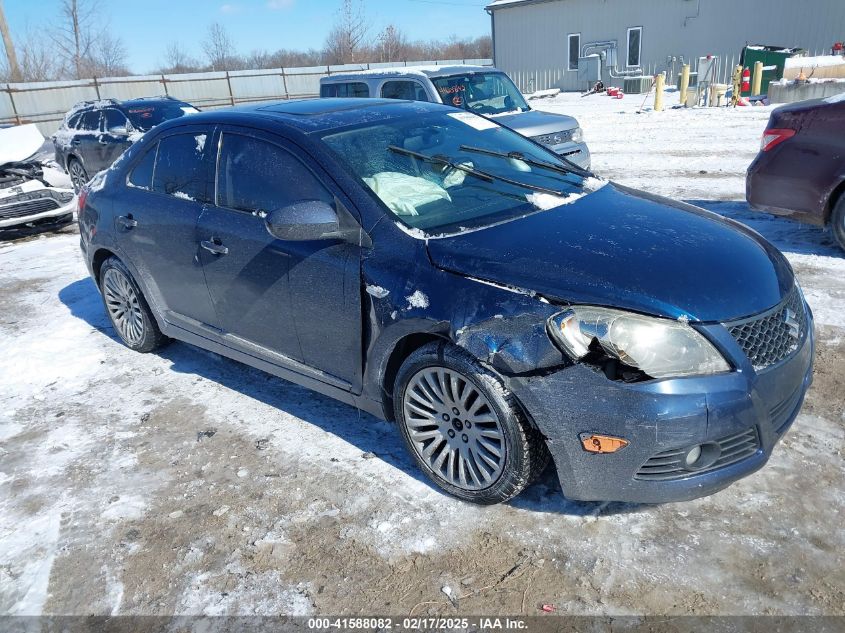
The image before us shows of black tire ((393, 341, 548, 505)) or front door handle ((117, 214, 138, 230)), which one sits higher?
front door handle ((117, 214, 138, 230))

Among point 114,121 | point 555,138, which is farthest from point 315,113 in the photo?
point 114,121

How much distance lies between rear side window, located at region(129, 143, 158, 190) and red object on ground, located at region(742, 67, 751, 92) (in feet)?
64.0

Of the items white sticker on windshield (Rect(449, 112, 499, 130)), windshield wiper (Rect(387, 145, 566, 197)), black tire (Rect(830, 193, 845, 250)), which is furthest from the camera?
black tire (Rect(830, 193, 845, 250))

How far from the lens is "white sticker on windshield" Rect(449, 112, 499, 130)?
4.18 m

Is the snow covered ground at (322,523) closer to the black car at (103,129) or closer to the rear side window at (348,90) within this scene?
the rear side window at (348,90)

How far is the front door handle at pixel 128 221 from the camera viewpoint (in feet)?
14.6

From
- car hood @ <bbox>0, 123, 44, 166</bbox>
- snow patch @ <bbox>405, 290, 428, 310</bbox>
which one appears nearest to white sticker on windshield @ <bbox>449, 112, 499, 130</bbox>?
snow patch @ <bbox>405, 290, 428, 310</bbox>

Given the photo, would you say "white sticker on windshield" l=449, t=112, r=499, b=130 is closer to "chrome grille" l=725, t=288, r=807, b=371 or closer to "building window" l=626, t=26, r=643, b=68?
"chrome grille" l=725, t=288, r=807, b=371

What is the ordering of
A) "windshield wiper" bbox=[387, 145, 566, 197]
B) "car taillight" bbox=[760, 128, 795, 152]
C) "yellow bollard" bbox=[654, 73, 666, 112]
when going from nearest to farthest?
"windshield wiper" bbox=[387, 145, 566, 197] < "car taillight" bbox=[760, 128, 795, 152] < "yellow bollard" bbox=[654, 73, 666, 112]

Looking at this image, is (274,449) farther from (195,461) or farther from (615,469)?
(615,469)

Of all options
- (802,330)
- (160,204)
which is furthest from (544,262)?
(160,204)

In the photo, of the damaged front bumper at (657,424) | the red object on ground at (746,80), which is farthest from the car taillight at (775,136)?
the red object on ground at (746,80)

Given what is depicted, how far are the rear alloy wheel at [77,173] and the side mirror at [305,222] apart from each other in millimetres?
10580

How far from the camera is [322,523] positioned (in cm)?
303
